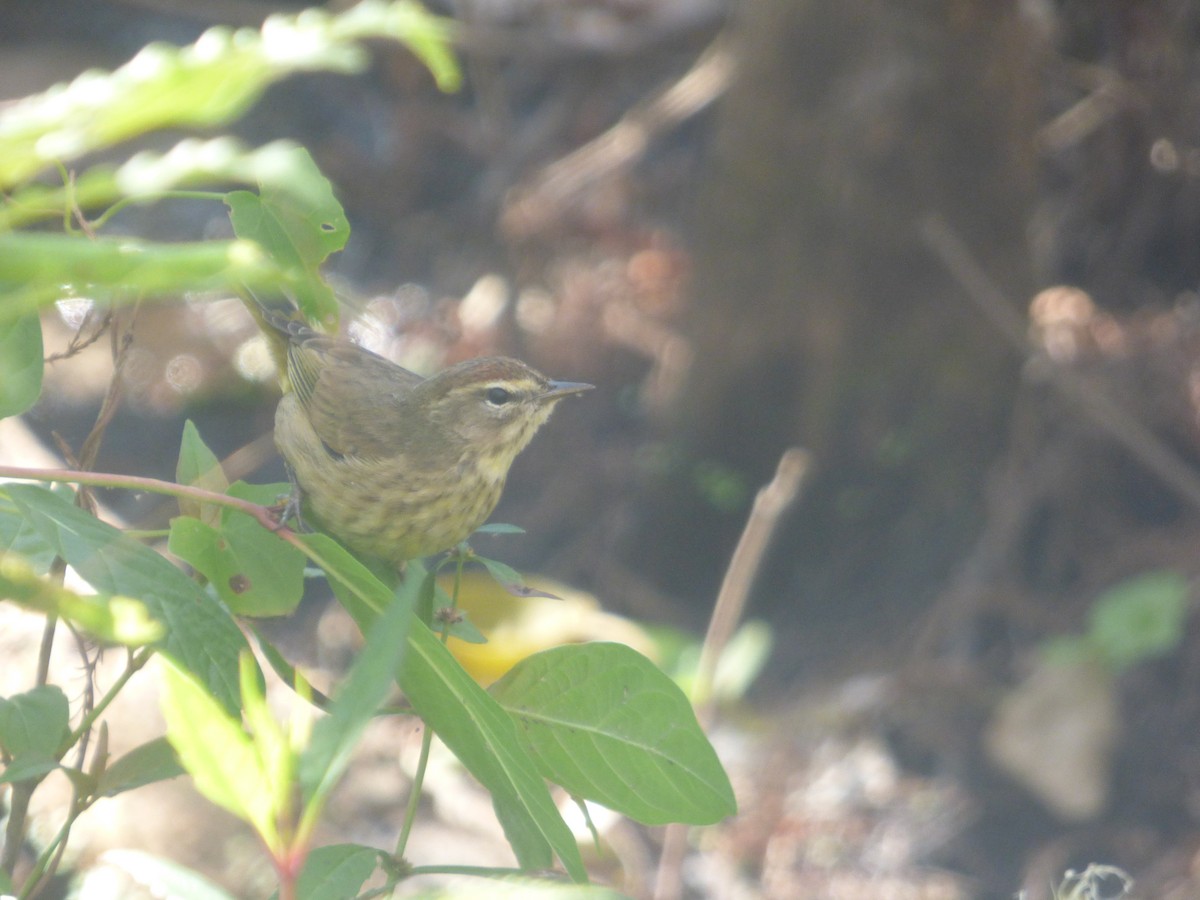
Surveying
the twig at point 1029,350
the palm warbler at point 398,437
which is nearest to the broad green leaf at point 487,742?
the palm warbler at point 398,437

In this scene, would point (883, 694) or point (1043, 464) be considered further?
point (1043, 464)

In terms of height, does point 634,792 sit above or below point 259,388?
below

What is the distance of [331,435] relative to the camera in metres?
2.83

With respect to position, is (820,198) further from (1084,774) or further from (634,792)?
(634,792)

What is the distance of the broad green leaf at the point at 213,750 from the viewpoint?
790 millimetres

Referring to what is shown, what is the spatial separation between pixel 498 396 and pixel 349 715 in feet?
7.39

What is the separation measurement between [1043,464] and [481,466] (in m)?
4.32

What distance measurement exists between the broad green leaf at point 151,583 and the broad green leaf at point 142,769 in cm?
25

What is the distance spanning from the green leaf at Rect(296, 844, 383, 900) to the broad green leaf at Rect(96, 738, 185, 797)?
26 centimetres

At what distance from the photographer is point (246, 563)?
1362 millimetres

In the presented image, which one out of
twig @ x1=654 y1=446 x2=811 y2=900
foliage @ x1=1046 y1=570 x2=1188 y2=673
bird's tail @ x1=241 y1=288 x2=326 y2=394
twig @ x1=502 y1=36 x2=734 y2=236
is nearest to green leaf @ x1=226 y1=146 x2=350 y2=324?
bird's tail @ x1=241 y1=288 x2=326 y2=394

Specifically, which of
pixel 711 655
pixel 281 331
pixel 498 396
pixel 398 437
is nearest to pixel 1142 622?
pixel 711 655

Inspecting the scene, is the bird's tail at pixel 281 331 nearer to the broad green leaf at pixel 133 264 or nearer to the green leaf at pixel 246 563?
the green leaf at pixel 246 563

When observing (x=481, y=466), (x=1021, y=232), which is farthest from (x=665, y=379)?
(x=481, y=466)
